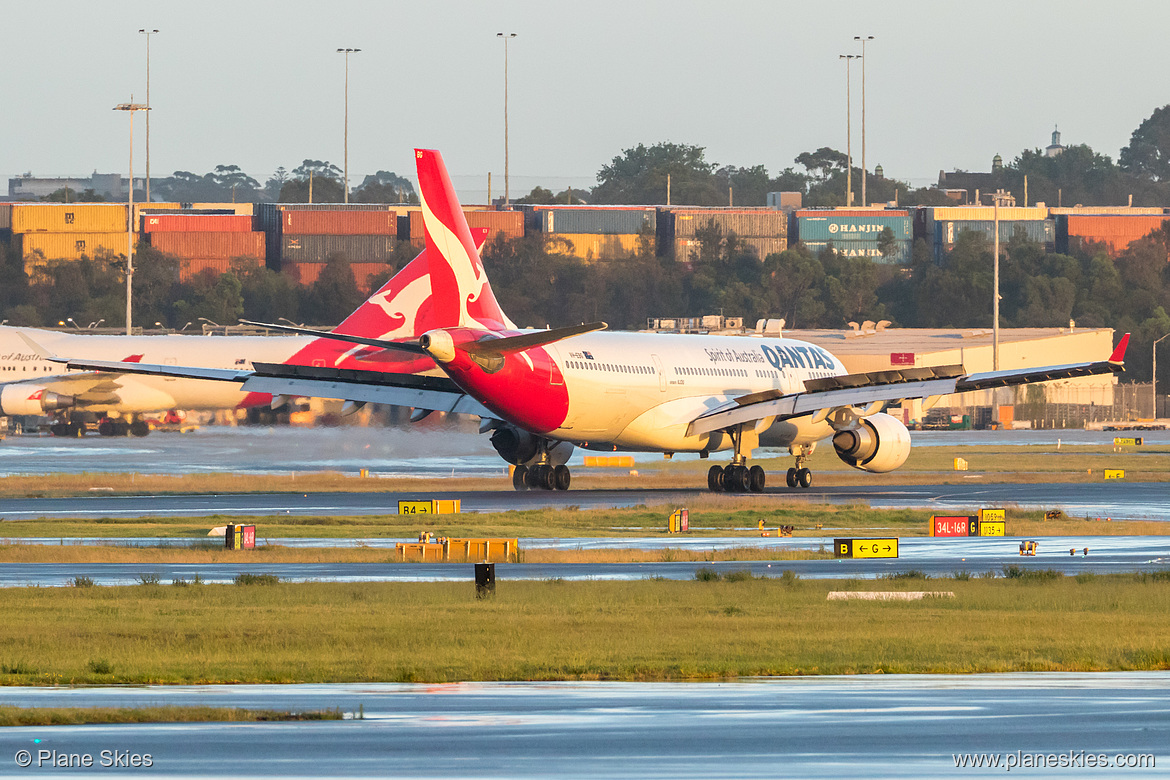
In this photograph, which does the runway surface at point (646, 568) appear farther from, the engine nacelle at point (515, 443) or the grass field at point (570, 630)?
the engine nacelle at point (515, 443)

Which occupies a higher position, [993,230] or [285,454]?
[993,230]

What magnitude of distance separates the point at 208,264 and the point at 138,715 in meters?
148

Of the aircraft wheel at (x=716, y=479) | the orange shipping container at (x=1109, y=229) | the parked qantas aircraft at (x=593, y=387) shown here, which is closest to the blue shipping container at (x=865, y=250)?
the orange shipping container at (x=1109, y=229)

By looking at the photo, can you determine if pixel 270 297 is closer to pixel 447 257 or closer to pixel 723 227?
pixel 723 227

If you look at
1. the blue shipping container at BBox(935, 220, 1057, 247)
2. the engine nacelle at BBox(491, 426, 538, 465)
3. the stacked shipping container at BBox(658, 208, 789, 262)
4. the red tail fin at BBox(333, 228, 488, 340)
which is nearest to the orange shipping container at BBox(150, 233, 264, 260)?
the stacked shipping container at BBox(658, 208, 789, 262)

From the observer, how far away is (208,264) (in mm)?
158500

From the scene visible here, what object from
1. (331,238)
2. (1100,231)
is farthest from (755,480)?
(1100,231)

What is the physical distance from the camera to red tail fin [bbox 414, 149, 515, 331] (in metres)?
46.7

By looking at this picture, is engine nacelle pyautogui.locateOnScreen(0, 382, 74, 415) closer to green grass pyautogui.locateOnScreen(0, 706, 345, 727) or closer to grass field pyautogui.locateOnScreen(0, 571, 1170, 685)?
grass field pyautogui.locateOnScreen(0, 571, 1170, 685)

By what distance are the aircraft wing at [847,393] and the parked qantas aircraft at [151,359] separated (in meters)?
33.7

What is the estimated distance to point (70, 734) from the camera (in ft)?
43.8

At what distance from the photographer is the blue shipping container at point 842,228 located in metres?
173

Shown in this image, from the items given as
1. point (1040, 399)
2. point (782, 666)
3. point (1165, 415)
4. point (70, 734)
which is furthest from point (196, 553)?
point (1165, 415)

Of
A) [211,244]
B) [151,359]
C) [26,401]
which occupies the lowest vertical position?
[26,401]
